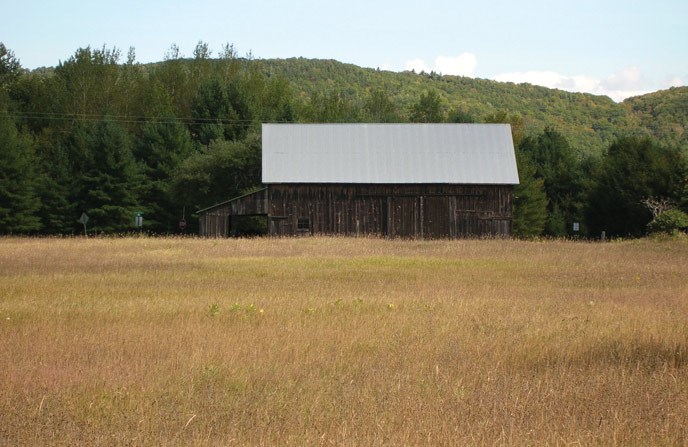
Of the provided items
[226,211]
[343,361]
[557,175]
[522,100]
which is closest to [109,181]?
[226,211]

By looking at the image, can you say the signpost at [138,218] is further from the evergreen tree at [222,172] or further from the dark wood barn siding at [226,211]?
the dark wood barn siding at [226,211]

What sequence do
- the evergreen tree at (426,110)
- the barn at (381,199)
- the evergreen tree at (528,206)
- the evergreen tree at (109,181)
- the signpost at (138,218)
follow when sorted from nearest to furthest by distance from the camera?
the barn at (381,199) < the signpost at (138,218) < the evergreen tree at (109,181) < the evergreen tree at (528,206) < the evergreen tree at (426,110)

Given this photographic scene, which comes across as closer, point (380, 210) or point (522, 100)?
point (380, 210)

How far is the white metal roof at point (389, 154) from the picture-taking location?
47.5 meters

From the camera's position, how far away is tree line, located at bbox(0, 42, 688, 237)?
57719 millimetres

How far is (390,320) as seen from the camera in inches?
525

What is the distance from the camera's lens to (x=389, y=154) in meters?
49.0

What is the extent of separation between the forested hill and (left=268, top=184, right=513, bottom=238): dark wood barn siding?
237 ft

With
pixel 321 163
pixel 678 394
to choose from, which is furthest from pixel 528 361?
pixel 321 163

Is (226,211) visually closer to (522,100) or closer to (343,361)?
(343,361)

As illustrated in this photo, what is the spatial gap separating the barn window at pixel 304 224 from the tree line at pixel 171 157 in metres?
8.59

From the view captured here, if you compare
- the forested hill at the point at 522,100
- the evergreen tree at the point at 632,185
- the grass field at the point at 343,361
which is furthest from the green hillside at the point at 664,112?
the grass field at the point at 343,361

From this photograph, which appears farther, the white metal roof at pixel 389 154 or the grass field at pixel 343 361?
the white metal roof at pixel 389 154

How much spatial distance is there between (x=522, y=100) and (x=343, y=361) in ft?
531
